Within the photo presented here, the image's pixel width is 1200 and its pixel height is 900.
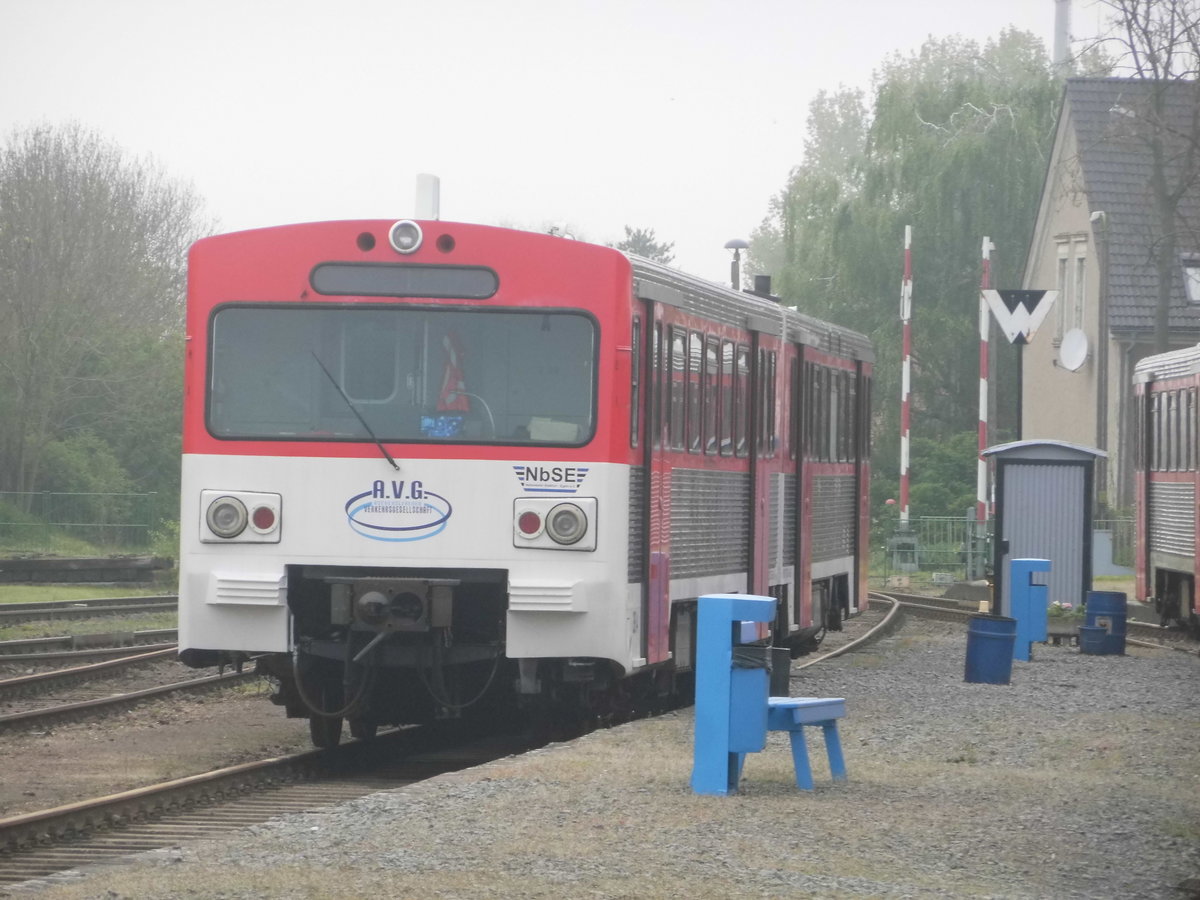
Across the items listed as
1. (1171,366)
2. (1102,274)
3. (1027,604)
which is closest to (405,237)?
(1027,604)

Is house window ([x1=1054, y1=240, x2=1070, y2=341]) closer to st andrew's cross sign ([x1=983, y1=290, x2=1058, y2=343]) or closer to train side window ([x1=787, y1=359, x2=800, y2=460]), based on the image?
st andrew's cross sign ([x1=983, y1=290, x2=1058, y2=343])

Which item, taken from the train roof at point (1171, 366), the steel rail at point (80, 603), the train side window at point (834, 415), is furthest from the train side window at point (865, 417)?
the steel rail at point (80, 603)

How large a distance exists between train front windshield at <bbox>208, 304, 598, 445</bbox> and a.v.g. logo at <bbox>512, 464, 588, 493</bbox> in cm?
15

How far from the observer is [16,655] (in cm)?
1980

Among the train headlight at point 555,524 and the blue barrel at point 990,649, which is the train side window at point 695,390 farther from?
the blue barrel at point 990,649

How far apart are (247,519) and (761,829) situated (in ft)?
13.2

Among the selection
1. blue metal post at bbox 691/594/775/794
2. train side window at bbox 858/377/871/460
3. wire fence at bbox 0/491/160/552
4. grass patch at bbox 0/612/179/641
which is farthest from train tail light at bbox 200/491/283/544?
wire fence at bbox 0/491/160/552

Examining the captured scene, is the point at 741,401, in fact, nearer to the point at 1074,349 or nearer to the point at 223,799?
the point at 223,799

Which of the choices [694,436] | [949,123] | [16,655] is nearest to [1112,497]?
[949,123]

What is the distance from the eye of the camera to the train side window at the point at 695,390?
14.0 m

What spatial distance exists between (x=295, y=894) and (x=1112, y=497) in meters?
35.5

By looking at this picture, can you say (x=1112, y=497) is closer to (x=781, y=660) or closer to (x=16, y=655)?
(x=16, y=655)

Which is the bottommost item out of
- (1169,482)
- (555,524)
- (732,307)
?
(555,524)

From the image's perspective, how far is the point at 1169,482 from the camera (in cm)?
2517
